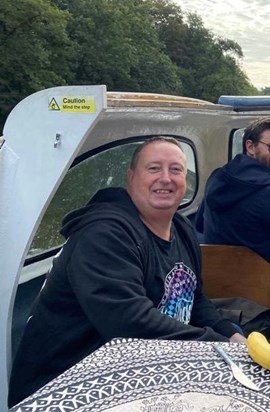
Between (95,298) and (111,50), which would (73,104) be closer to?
(95,298)

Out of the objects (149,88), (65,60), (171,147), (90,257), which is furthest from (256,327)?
(149,88)

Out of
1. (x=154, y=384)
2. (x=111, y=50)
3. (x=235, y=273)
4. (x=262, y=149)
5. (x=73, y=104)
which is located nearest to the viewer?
(x=154, y=384)

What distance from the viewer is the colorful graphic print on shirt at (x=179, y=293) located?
7.93 ft

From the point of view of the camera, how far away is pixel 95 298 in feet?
6.73

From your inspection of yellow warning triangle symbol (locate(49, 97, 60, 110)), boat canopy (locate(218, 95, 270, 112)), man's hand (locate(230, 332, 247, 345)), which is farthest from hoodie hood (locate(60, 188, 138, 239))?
boat canopy (locate(218, 95, 270, 112))

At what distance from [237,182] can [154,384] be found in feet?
6.11

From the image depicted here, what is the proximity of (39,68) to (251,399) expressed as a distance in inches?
1234

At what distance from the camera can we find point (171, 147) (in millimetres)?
2535

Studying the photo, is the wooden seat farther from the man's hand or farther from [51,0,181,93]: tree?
[51,0,181,93]: tree

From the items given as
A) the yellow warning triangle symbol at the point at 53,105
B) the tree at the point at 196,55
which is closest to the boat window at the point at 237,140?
the yellow warning triangle symbol at the point at 53,105

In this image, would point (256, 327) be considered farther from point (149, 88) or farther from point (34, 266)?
point (149, 88)

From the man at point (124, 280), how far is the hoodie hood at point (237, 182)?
0.51 m

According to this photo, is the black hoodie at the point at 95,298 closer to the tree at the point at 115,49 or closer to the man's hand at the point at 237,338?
the man's hand at the point at 237,338

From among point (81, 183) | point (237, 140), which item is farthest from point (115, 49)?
point (81, 183)
